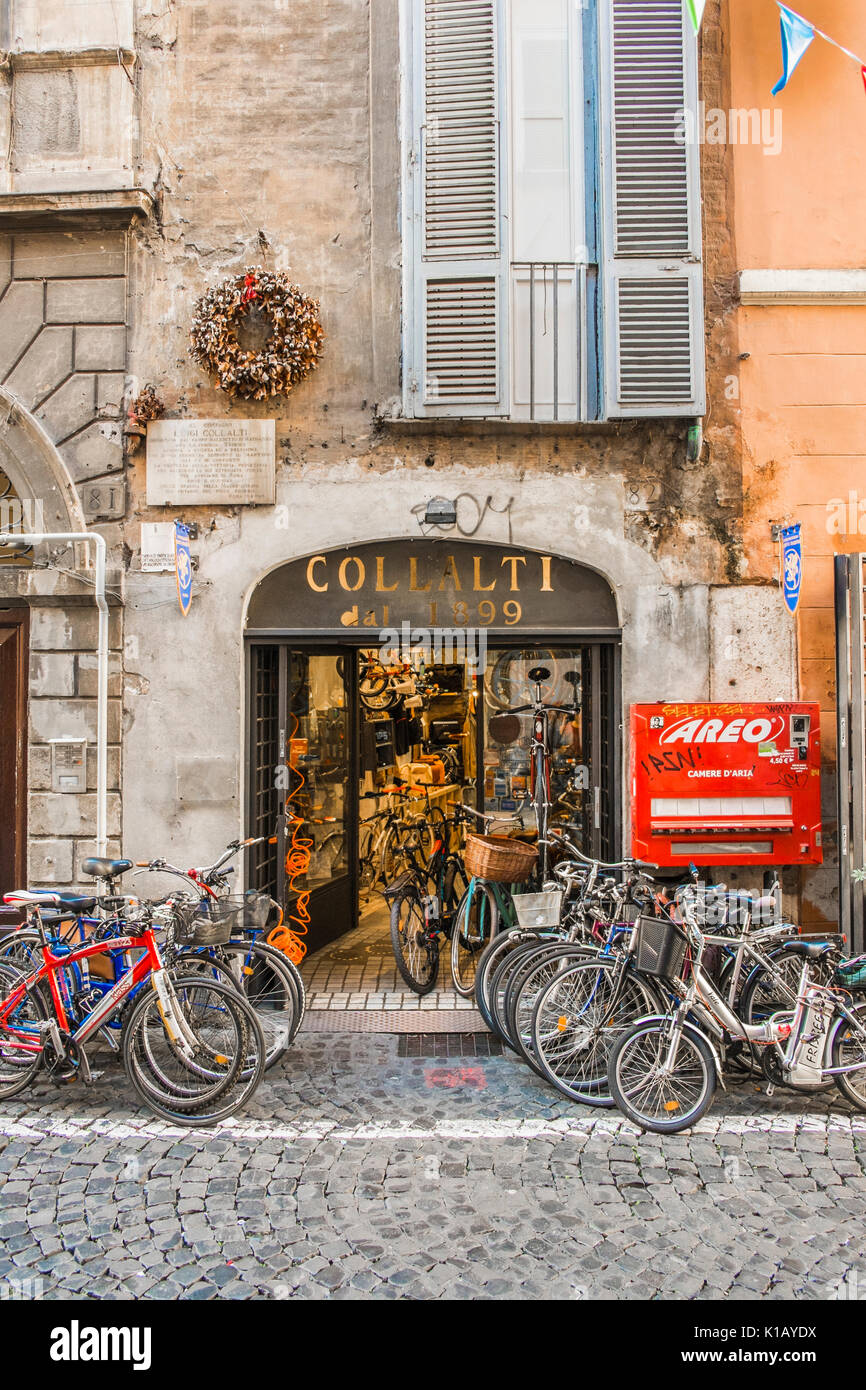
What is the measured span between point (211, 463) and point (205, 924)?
3685mm

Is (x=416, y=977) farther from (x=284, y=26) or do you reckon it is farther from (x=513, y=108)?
(x=284, y=26)

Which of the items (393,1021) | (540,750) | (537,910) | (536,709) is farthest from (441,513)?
(393,1021)

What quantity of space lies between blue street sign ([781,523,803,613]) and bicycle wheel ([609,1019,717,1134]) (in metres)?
3.47

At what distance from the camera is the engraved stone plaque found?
6828 mm

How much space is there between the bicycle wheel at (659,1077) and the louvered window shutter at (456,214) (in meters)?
4.57

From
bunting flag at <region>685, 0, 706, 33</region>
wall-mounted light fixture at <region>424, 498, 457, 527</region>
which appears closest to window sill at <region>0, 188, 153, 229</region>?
wall-mounted light fixture at <region>424, 498, 457, 527</region>

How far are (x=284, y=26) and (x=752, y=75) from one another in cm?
379

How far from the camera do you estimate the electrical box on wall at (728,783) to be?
632cm

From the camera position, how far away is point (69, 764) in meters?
6.84

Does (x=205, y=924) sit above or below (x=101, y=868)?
below

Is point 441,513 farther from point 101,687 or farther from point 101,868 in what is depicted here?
point 101,868

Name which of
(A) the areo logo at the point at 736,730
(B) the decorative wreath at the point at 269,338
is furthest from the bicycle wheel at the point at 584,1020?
(B) the decorative wreath at the point at 269,338
